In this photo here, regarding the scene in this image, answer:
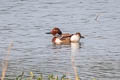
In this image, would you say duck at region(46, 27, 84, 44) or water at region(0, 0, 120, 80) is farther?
duck at region(46, 27, 84, 44)

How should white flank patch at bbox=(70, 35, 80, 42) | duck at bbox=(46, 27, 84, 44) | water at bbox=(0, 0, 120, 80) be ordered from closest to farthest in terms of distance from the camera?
water at bbox=(0, 0, 120, 80) < white flank patch at bbox=(70, 35, 80, 42) < duck at bbox=(46, 27, 84, 44)

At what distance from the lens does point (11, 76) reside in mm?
10398

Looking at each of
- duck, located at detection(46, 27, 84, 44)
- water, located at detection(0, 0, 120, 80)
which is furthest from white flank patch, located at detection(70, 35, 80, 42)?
water, located at detection(0, 0, 120, 80)

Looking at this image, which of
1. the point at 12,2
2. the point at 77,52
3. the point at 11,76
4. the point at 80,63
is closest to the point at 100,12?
the point at 12,2

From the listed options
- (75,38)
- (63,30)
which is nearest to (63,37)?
(75,38)

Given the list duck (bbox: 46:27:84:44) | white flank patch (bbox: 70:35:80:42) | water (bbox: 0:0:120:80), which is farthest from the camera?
duck (bbox: 46:27:84:44)

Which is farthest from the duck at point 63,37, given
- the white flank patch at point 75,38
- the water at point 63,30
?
the water at point 63,30

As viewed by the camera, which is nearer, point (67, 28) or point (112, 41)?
point (112, 41)

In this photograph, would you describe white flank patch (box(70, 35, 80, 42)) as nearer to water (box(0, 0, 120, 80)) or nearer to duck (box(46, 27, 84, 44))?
duck (box(46, 27, 84, 44))

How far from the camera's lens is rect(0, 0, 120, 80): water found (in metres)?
11.5

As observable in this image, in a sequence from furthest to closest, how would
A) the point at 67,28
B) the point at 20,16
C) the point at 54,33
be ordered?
the point at 20,16, the point at 67,28, the point at 54,33

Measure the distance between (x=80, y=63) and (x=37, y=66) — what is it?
1.00m

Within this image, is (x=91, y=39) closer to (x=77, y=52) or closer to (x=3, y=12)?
(x=77, y=52)

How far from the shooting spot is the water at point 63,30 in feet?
37.8
